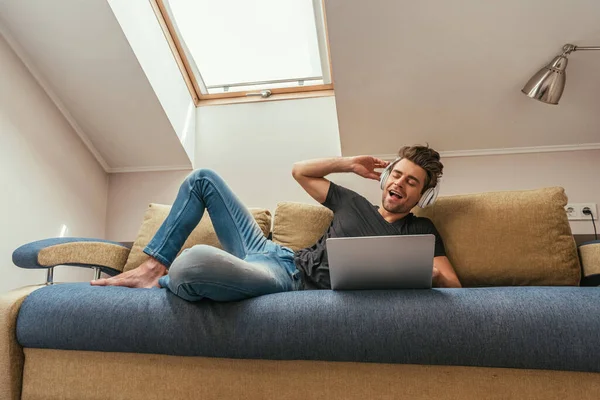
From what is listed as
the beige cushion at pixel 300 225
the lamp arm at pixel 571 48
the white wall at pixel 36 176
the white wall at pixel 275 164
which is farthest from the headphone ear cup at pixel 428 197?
the white wall at pixel 36 176

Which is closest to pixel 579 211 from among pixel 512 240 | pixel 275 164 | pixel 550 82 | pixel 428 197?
pixel 550 82

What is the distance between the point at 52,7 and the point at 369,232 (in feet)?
5.64

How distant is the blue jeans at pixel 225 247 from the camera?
3.74ft

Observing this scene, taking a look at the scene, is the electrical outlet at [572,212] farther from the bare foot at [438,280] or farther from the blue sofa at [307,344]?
the blue sofa at [307,344]

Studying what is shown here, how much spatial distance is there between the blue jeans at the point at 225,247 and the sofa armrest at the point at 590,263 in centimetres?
103

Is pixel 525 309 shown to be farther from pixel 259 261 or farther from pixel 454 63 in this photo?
pixel 454 63

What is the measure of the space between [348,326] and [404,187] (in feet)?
2.47

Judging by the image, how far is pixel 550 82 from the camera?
1953 millimetres

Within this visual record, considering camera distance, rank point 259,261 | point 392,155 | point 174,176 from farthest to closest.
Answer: point 174,176 → point 392,155 → point 259,261

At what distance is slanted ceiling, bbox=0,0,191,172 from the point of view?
210 cm

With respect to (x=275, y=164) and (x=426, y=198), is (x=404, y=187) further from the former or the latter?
(x=275, y=164)

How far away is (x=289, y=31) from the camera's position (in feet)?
8.57

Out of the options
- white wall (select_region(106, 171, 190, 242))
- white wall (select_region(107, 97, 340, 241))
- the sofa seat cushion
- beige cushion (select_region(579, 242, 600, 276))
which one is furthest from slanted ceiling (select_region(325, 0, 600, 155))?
the sofa seat cushion

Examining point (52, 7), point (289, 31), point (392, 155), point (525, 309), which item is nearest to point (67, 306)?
point (525, 309)
